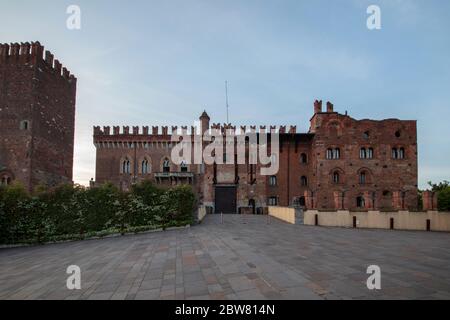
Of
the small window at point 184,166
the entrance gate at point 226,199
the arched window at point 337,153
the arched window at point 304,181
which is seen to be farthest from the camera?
the small window at point 184,166

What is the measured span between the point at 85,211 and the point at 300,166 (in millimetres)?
22979

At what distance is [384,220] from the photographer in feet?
51.9

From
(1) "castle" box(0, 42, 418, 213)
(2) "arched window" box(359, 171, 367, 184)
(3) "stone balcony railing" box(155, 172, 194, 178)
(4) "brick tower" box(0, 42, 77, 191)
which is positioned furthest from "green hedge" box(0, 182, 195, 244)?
(2) "arched window" box(359, 171, 367, 184)

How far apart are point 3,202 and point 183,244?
10.1m

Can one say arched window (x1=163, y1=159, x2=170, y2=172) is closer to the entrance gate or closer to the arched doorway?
the entrance gate

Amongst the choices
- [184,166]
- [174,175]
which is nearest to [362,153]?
[184,166]

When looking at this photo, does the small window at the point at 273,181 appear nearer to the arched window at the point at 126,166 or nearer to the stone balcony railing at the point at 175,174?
the stone balcony railing at the point at 175,174

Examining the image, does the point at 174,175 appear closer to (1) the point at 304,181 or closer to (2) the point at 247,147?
(2) the point at 247,147

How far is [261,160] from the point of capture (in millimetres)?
29328

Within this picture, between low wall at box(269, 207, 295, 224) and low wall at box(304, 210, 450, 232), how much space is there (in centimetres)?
95

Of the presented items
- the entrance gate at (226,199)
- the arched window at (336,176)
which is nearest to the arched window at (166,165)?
the entrance gate at (226,199)

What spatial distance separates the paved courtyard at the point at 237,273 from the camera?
4273 mm

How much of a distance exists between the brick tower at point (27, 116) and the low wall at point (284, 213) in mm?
21753

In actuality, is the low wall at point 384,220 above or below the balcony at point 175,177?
below
